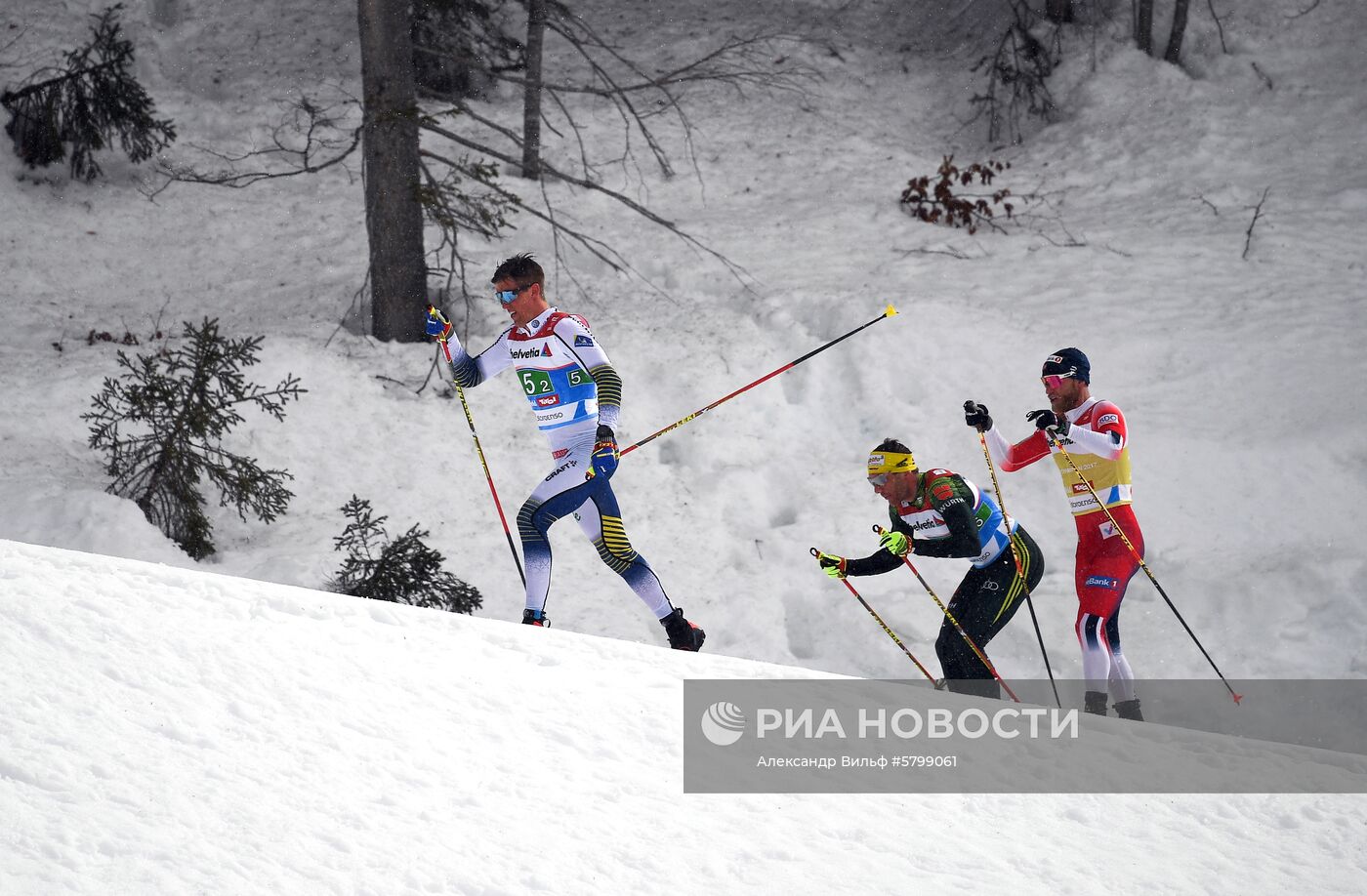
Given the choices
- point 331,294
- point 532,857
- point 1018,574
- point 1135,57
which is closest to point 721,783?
point 532,857

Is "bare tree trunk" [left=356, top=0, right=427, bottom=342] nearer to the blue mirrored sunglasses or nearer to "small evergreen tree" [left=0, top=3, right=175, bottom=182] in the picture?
the blue mirrored sunglasses

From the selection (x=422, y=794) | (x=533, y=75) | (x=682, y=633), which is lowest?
(x=422, y=794)

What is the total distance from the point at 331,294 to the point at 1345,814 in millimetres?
9471

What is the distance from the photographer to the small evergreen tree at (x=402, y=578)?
7.60 meters

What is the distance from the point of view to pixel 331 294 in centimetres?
1138

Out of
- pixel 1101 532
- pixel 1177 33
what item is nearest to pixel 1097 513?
pixel 1101 532

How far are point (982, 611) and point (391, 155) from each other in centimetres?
635

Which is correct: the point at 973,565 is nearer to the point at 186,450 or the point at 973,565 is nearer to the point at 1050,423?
the point at 1050,423

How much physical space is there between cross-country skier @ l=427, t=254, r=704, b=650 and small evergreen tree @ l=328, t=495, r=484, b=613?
132cm

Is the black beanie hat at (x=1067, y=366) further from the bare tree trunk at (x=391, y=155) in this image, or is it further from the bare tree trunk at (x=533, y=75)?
the bare tree trunk at (x=533, y=75)

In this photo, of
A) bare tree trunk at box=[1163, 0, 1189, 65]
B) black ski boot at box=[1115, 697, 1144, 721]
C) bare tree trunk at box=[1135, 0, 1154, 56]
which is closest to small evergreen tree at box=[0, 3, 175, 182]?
black ski boot at box=[1115, 697, 1144, 721]

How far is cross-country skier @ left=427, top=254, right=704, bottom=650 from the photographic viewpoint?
6477mm

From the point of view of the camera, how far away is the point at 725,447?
10328mm

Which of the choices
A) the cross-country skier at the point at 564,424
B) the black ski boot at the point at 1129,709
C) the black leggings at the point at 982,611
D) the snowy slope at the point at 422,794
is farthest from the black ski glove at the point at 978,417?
the snowy slope at the point at 422,794
